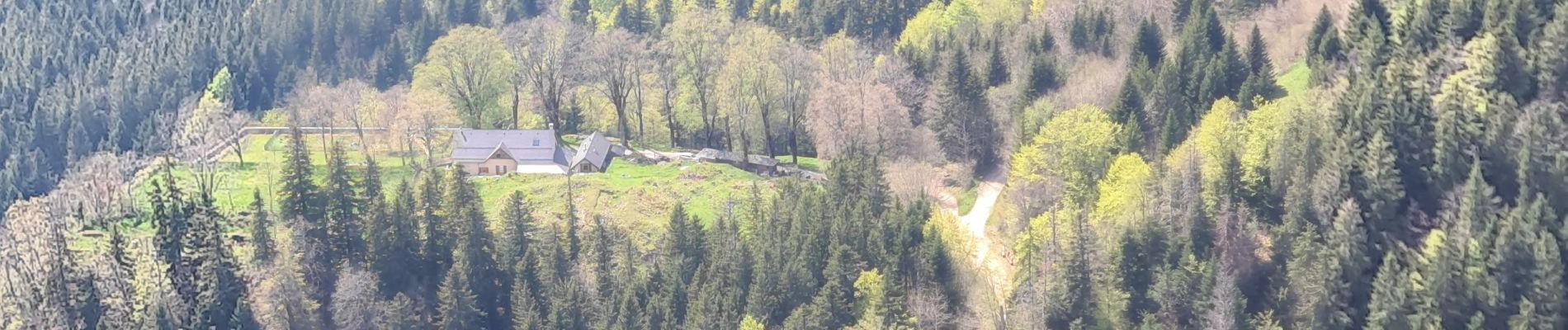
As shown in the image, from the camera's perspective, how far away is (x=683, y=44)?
128 m

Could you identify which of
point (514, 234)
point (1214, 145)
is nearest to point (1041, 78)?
point (1214, 145)

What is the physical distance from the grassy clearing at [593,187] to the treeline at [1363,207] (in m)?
22.8

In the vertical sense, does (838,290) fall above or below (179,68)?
below

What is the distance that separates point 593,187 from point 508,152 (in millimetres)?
9339

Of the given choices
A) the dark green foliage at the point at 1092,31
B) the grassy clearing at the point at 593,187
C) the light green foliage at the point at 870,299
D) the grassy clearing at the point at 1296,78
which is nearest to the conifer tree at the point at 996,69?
the dark green foliage at the point at 1092,31

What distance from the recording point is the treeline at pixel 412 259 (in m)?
97.6

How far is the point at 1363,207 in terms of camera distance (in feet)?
283

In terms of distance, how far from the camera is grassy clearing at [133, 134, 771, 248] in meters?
107

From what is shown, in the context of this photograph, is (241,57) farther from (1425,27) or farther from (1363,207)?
(1425,27)

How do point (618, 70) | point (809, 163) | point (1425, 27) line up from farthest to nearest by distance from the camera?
point (618, 70)
point (809, 163)
point (1425, 27)

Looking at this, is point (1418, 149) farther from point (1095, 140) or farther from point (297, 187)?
point (297, 187)

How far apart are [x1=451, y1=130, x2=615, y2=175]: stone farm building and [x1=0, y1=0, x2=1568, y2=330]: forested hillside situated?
101 inches

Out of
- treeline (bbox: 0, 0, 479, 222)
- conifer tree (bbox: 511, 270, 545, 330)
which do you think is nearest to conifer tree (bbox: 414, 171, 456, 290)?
conifer tree (bbox: 511, 270, 545, 330)

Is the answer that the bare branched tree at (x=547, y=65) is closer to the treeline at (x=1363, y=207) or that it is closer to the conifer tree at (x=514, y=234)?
the conifer tree at (x=514, y=234)
